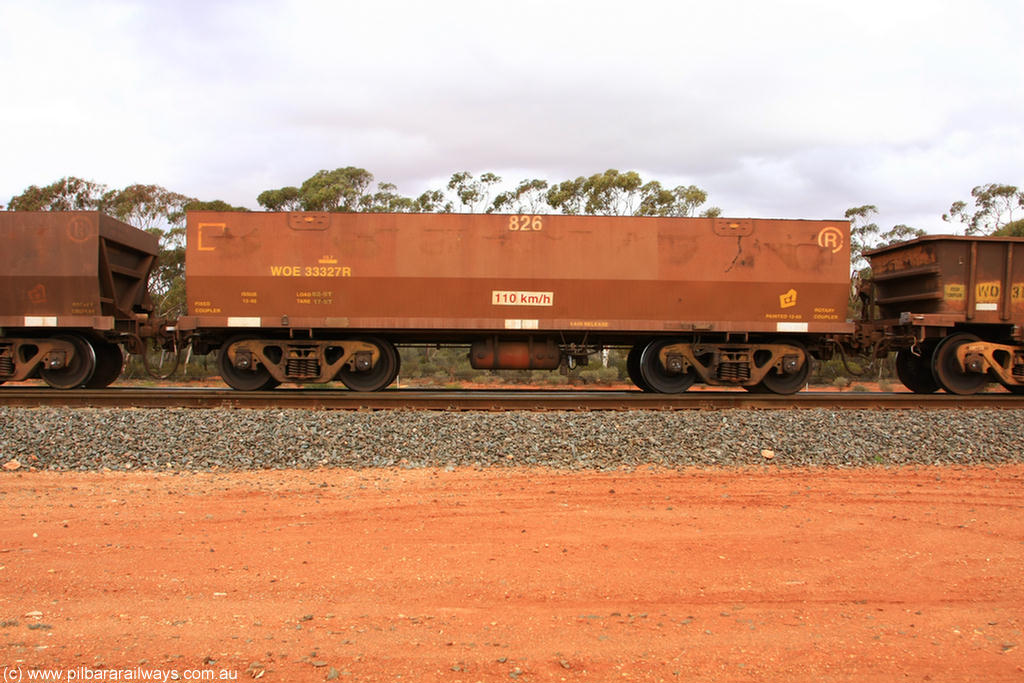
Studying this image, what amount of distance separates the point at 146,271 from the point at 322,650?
11342 mm

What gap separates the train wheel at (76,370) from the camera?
1071 centimetres

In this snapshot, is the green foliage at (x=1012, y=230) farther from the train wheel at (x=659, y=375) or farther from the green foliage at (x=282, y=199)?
the green foliage at (x=282, y=199)

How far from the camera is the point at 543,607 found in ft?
11.3

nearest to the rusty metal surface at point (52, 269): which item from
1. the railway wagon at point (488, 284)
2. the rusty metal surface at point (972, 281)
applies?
the railway wagon at point (488, 284)

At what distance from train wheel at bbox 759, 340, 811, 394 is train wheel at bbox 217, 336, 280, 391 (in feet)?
28.9

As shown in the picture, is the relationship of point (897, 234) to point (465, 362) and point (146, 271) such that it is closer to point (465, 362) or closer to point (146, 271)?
point (465, 362)

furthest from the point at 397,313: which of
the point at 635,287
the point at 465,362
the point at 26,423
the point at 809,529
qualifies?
the point at 465,362

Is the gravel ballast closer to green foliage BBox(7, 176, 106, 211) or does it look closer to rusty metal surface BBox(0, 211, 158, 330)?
rusty metal surface BBox(0, 211, 158, 330)

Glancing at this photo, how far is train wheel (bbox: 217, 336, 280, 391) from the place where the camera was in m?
10.7

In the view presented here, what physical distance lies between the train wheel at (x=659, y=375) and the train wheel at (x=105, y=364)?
960 centimetres

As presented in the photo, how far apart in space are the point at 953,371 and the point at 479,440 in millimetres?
9093

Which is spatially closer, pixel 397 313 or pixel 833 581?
pixel 833 581

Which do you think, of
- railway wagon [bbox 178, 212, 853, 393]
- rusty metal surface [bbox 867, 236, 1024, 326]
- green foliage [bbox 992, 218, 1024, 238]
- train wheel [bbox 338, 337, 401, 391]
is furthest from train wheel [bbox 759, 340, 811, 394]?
green foliage [bbox 992, 218, 1024, 238]

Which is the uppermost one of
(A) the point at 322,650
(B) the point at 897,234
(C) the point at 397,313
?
(B) the point at 897,234
